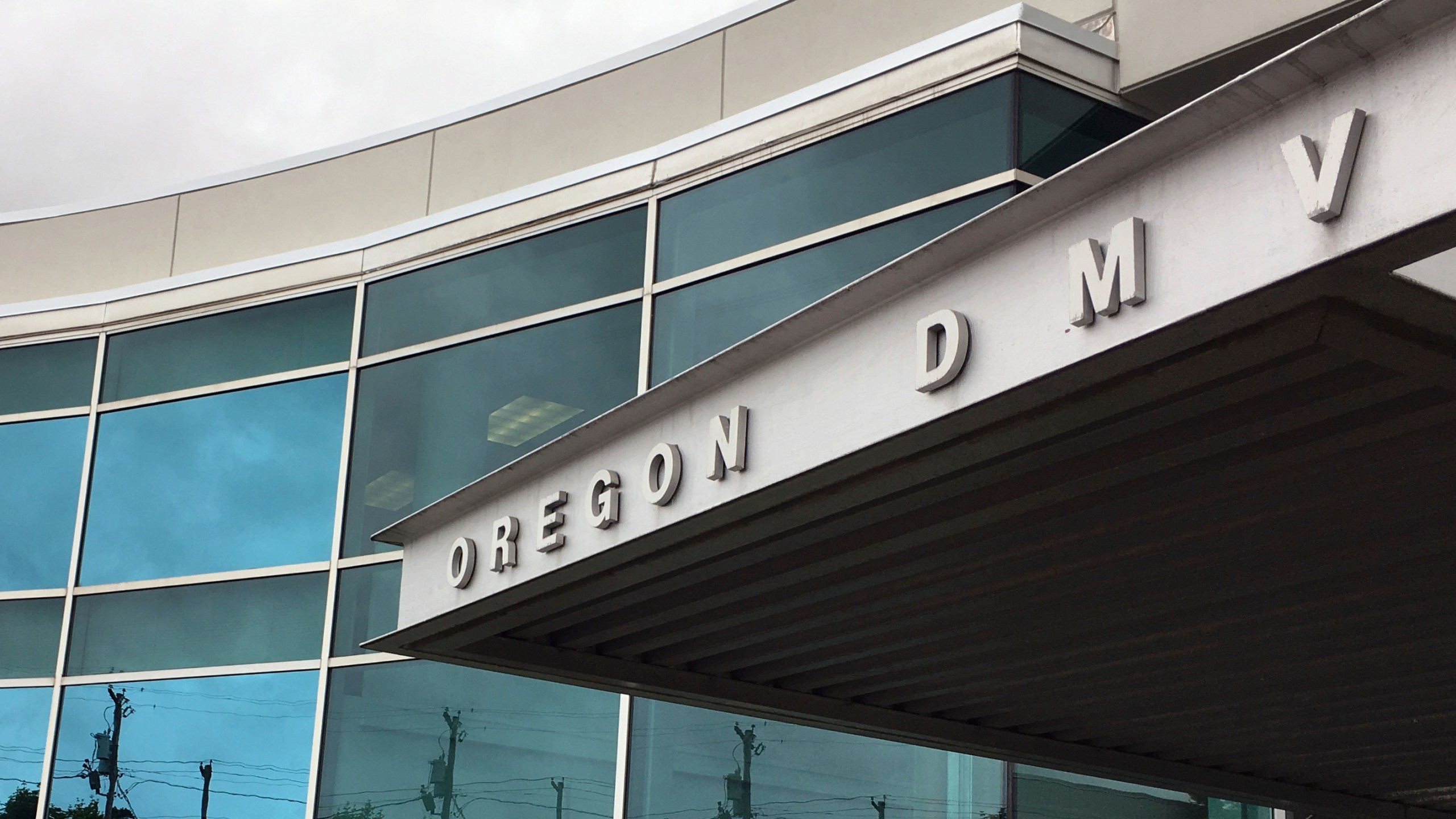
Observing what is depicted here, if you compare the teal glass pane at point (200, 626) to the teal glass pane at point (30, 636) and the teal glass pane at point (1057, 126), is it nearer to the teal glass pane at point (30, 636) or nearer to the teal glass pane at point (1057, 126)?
the teal glass pane at point (30, 636)

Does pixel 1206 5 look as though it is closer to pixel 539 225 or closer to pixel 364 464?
pixel 539 225

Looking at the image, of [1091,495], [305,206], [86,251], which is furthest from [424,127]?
[1091,495]

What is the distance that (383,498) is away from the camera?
12.3 meters

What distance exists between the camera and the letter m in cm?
388

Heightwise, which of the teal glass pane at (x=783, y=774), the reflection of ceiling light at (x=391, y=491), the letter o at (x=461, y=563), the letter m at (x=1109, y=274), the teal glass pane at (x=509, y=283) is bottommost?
the teal glass pane at (x=783, y=774)

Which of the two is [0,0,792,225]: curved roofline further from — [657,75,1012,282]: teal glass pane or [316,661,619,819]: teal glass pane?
[316,661,619,819]: teal glass pane

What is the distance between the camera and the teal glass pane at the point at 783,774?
9102 millimetres

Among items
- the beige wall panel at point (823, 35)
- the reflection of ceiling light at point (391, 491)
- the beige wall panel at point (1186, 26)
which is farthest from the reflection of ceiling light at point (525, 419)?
the beige wall panel at point (1186, 26)

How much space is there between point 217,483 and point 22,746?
286 cm

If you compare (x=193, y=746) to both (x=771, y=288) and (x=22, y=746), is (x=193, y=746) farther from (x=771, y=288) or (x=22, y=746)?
(x=771, y=288)

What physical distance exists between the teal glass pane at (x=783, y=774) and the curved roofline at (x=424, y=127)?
5.09m

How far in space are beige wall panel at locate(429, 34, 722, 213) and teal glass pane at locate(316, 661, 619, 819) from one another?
161 inches

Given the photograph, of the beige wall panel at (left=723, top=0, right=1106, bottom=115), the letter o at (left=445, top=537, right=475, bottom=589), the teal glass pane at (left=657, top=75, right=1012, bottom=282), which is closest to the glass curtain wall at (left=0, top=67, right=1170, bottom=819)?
the teal glass pane at (left=657, top=75, right=1012, bottom=282)

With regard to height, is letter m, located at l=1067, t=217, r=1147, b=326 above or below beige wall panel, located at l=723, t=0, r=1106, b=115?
below
